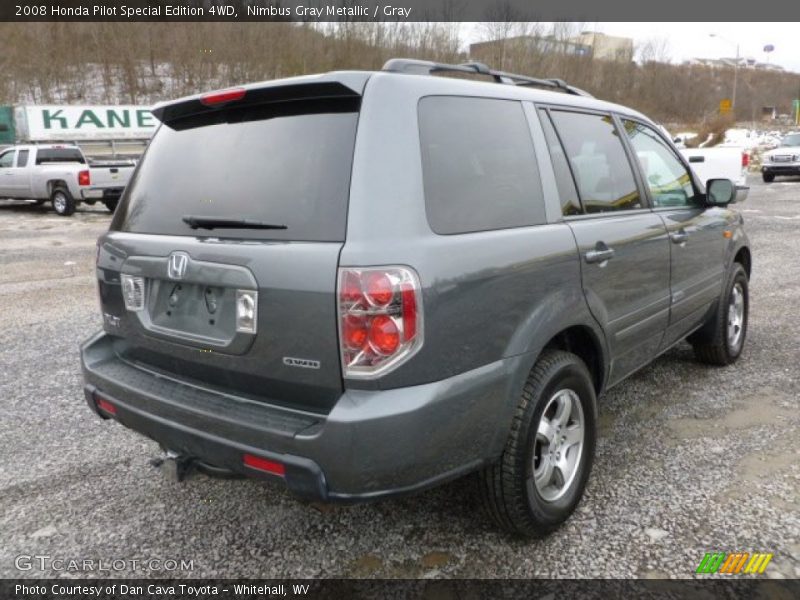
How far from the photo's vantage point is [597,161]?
3207mm

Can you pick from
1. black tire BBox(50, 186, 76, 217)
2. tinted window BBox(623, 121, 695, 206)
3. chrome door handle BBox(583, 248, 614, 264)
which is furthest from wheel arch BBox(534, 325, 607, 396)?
black tire BBox(50, 186, 76, 217)

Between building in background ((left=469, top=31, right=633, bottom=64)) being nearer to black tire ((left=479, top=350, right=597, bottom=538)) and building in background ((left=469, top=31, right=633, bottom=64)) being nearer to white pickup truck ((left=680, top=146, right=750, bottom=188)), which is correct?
white pickup truck ((left=680, top=146, right=750, bottom=188))

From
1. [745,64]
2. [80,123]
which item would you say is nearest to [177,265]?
[80,123]

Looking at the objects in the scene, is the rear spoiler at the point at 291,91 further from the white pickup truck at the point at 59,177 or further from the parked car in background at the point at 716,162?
the white pickup truck at the point at 59,177

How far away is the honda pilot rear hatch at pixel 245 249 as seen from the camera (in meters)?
2.08

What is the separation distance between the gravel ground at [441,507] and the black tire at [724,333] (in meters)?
0.16

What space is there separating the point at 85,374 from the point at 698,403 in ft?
11.7

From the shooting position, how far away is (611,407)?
4.07m

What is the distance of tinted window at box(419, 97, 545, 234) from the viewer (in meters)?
2.25

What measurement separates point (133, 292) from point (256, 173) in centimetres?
74

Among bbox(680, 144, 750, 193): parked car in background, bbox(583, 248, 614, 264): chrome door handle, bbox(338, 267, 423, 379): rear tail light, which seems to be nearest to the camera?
bbox(338, 267, 423, 379): rear tail light

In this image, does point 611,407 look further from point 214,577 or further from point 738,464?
point 214,577

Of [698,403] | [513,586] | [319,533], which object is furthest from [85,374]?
[698,403]

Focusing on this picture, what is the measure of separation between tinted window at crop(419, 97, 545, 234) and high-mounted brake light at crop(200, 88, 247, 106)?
0.71 metres
